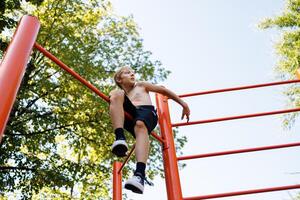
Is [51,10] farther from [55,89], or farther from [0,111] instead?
[0,111]

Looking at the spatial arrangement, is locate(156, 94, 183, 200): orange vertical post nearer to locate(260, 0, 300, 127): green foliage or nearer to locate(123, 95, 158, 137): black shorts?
locate(123, 95, 158, 137): black shorts

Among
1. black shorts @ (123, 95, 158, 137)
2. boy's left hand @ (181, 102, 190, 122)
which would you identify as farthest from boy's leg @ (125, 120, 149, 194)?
boy's left hand @ (181, 102, 190, 122)

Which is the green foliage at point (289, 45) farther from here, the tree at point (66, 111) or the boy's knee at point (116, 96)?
the boy's knee at point (116, 96)

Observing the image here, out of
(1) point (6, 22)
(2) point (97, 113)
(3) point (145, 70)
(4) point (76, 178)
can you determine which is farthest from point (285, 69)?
(1) point (6, 22)

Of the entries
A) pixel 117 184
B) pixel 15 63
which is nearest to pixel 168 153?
pixel 117 184

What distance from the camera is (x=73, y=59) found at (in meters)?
8.95

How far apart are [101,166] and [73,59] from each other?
2795 millimetres

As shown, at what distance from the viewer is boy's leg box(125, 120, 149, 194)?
1996 mm

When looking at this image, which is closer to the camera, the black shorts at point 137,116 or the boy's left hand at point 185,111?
the black shorts at point 137,116

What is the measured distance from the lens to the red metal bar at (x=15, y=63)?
1229 mm

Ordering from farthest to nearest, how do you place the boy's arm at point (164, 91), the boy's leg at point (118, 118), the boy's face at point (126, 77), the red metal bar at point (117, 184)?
the boy's face at point (126, 77) < the boy's arm at point (164, 91) < the red metal bar at point (117, 184) < the boy's leg at point (118, 118)

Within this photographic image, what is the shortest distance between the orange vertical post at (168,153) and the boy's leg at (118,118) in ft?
1.23

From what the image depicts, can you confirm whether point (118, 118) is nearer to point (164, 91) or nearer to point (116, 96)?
point (116, 96)

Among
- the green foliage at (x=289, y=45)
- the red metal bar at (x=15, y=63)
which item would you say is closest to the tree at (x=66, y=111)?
the green foliage at (x=289, y=45)
